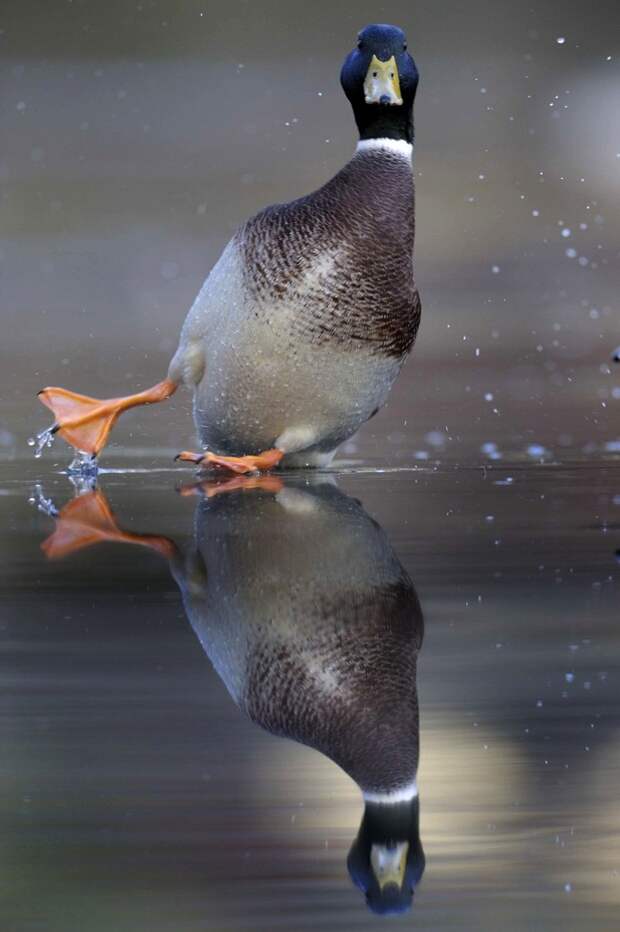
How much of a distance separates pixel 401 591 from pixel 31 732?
710mm

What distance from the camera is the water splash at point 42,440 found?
381 centimetres

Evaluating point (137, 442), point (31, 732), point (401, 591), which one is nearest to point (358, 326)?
point (137, 442)

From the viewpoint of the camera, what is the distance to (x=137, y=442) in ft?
14.8

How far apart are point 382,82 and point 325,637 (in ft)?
6.82

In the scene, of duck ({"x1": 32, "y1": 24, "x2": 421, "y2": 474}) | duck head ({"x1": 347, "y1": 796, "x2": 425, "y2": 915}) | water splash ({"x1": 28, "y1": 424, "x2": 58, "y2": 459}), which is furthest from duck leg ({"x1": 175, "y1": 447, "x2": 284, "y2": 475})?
duck head ({"x1": 347, "y1": 796, "x2": 425, "y2": 915})

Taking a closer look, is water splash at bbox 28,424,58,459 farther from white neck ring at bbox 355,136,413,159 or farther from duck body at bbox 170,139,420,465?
white neck ring at bbox 355,136,413,159

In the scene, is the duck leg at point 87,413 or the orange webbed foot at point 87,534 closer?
the orange webbed foot at point 87,534

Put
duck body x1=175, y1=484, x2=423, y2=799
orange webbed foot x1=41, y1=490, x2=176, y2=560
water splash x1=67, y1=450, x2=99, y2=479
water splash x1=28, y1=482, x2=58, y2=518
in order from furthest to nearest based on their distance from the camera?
water splash x1=67, y1=450, x2=99, y2=479
water splash x1=28, y1=482, x2=58, y2=518
orange webbed foot x1=41, y1=490, x2=176, y2=560
duck body x1=175, y1=484, x2=423, y2=799

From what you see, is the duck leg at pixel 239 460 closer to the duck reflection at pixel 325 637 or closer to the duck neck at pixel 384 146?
the duck reflection at pixel 325 637

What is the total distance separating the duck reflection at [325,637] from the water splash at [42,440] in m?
0.96

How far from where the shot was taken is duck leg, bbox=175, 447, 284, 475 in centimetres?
334

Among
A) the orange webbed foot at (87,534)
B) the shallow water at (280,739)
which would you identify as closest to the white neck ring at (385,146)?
the orange webbed foot at (87,534)

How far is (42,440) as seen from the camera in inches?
157

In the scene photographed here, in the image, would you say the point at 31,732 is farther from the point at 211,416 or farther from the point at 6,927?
the point at 211,416
